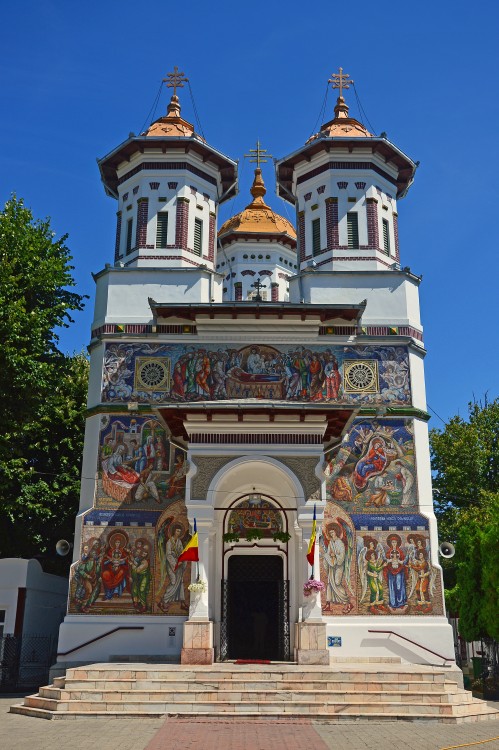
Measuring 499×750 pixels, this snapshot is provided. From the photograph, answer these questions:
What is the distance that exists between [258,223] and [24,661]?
66.8 ft

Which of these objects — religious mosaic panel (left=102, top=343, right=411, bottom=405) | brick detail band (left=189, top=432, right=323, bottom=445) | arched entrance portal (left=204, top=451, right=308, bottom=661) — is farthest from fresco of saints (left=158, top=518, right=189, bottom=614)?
religious mosaic panel (left=102, top=343, right=411, bottom=405)

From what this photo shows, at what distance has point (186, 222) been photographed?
70.3 ft

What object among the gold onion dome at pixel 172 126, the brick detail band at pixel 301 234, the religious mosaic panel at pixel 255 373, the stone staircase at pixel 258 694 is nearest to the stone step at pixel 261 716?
the stone staircase at pixel 258 694

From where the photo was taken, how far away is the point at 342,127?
2291cm

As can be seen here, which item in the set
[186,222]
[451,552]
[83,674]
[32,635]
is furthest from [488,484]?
[83,674]

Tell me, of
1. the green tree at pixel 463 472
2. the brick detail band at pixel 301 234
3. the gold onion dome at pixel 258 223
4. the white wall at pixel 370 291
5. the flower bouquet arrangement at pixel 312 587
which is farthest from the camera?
the gold onion dome at pixel 258 223

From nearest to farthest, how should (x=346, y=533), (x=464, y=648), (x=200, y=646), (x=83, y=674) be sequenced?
(x=83, y=674), (x=200, y=646), (x=346, y=533), (x=464, y=648)

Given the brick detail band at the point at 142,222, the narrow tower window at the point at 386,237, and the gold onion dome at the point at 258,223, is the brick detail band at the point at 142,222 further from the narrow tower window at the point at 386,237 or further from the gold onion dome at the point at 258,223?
the gold onion dome at the point at 258,223

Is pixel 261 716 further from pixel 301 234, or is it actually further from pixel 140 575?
pixel 301 234

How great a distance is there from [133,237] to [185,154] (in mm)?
2947

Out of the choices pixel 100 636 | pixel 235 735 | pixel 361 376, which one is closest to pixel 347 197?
pixel 361 376

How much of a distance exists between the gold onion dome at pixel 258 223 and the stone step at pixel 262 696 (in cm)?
2200

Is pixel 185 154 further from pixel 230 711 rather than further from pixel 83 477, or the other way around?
pixel 230 711

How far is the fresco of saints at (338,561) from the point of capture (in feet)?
55.8
